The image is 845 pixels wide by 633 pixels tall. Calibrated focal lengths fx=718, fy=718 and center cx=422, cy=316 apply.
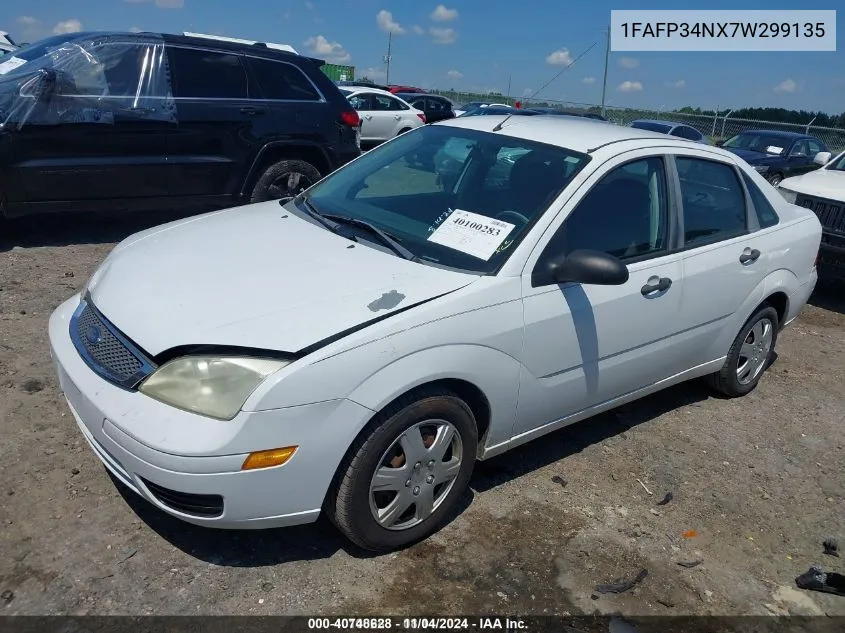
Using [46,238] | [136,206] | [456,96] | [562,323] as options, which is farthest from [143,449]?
[456,96]

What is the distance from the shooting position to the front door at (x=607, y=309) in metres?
3.20

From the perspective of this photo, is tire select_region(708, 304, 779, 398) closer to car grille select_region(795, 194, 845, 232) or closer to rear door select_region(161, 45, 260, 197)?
car grille select_region(795, 194, 845, 232)

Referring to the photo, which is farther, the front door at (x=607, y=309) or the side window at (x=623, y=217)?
the side window at (x=623, y=217)

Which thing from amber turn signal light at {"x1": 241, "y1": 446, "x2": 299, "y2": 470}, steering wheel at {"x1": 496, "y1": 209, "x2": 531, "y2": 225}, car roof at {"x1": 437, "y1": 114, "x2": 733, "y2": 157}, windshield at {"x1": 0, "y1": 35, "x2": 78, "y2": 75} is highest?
windshield at {"x1": 0, "y1": 35, "x2": 78, "y2": 75}

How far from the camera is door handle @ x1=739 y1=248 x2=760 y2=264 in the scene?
422 cm

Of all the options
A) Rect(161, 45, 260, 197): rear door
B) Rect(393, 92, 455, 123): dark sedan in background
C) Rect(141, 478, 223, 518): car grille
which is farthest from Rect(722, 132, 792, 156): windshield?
Rect(141, 478, 223, 518): car grille

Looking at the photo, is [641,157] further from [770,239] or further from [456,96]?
[456,96]

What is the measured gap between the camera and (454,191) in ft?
11.9

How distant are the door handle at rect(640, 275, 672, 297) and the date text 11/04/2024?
1717mm

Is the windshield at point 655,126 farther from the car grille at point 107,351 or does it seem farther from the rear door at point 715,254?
the car grille at point 107,351

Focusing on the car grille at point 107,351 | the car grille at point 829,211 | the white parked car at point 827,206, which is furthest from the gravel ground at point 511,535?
the car grille at point 829,211

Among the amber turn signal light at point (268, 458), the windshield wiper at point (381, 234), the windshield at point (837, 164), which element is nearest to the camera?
the amber turn signal light at point (268, 458)

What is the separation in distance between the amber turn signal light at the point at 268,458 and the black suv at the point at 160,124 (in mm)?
4764

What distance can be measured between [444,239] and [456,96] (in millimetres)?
39525
